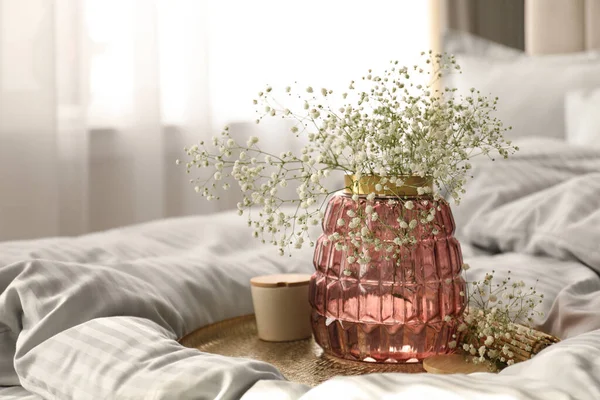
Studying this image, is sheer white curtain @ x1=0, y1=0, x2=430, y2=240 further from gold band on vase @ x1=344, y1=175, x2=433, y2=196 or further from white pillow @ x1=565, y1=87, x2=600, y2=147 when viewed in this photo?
gold band on vase @ x1=344, y1=175, x2=433, y2=196

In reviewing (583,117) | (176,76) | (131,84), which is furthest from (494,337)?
(176,76)

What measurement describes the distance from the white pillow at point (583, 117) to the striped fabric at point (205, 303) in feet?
0.99

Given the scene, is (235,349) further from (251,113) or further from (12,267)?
(251,113)

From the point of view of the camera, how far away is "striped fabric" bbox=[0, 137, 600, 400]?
23.8 inches

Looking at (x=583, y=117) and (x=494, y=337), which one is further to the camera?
(x=583, y=117)

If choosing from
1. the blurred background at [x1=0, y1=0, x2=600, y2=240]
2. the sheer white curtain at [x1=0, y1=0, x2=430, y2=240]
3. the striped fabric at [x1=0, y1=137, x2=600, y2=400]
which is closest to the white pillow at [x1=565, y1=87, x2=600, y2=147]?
the blurred background at [x1=0, y1=0, x2=600, y2=240]

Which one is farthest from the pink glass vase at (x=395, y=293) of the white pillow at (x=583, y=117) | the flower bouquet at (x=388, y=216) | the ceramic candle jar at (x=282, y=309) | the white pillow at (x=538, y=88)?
the white pillow at (x=538, y=88)

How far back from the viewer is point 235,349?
958 millimetres

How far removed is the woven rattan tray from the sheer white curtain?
3.69 feet

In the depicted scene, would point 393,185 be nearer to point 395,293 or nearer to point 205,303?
point 395,293

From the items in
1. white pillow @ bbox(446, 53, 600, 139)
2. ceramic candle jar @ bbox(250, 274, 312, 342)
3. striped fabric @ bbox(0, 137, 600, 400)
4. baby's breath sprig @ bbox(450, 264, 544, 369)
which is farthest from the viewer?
white pillow @ bbox(446, 53, 600, 139)

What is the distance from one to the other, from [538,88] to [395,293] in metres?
1.47

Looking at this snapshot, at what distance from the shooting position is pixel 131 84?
225cm

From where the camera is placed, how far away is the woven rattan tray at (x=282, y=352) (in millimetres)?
826
